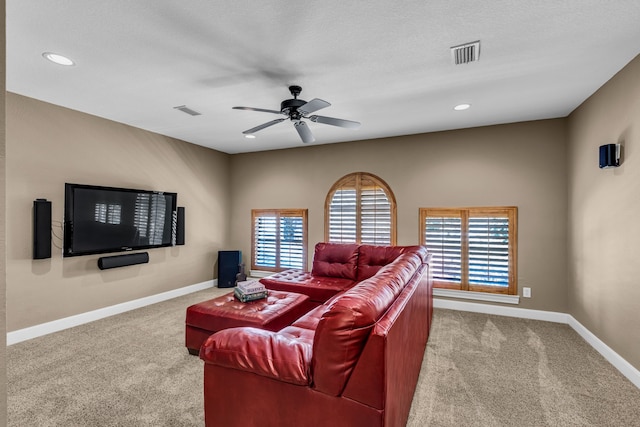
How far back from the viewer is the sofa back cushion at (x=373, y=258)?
422 cm

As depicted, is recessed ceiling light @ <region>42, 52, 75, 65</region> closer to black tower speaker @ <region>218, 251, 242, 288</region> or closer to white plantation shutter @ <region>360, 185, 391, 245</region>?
black tower speaker @ <region>218, 251, 242, 288</region>

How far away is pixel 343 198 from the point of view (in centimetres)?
543

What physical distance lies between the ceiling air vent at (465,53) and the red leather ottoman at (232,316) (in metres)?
2.75

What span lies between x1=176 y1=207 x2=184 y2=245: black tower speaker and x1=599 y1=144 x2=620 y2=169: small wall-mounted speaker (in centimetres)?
560

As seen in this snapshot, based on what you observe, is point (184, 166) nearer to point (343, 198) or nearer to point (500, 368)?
point (343, 198)

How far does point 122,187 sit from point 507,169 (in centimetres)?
554

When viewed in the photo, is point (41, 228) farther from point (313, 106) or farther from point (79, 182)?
point (313, 106)

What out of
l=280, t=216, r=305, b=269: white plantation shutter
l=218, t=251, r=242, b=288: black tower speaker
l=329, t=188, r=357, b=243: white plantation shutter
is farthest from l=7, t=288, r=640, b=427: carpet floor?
l=280, t=216, r=305, b=269: white plantation shutter

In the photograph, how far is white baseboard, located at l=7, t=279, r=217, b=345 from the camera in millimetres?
3363

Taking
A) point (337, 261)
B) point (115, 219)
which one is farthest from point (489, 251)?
point (115, 219)

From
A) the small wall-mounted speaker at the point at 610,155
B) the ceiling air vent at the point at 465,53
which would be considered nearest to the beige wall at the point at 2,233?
the ceiling air vent at the point at 465,53

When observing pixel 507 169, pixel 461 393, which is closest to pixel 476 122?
pixel 507 169

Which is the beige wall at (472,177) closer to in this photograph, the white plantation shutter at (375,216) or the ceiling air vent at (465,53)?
the white plantation shutter at (375,216)

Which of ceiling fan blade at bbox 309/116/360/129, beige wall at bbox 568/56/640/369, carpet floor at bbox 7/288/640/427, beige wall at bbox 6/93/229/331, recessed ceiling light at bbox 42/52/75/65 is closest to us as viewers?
carpet floor at bbox 7/288/640/427
